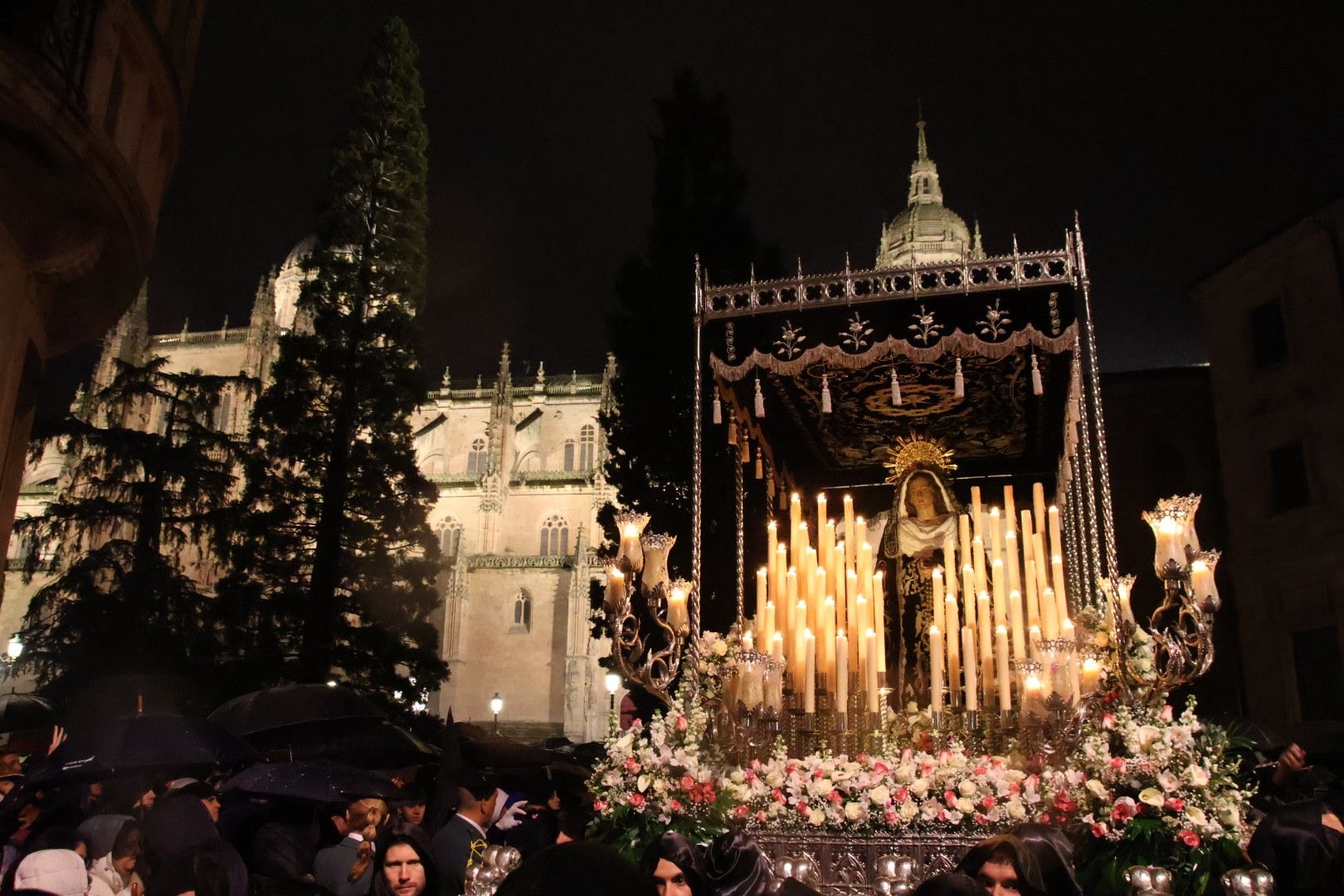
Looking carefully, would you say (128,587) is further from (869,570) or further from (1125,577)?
(1125,577)

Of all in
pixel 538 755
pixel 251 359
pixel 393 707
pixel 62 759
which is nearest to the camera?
pixel 62 759

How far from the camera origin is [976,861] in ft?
13.6

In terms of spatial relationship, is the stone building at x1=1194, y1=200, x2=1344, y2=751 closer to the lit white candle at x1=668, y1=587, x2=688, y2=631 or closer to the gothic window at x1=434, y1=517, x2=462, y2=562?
the lit white candle at x1=668, y1=587, x2=688, y2=631

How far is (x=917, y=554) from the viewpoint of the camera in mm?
10906

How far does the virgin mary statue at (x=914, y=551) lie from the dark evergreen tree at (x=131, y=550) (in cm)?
1575

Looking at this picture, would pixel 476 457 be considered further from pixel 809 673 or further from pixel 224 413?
pixel 809 673

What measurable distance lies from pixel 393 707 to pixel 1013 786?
18.8 meters

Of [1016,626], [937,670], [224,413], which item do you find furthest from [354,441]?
[224,413]

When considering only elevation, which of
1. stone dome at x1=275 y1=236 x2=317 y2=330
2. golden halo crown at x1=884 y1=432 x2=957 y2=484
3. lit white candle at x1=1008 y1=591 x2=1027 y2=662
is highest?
stone dome at x1=275 y1=236 x2=317 y2=330

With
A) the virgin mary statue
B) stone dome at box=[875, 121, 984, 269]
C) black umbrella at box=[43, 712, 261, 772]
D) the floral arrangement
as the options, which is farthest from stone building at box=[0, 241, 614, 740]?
the floral arrangement

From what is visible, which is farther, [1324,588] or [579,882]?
[1324,588]

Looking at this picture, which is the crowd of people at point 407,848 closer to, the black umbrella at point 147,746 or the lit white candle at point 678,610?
the black umbrella at point 147,746

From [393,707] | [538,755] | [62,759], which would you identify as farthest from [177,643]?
[62,759]

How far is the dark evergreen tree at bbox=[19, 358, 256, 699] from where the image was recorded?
20.5m
